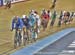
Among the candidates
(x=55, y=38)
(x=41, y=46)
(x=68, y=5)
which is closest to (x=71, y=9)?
(x=68, y=5)

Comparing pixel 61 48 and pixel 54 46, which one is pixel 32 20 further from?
pixel 61 48

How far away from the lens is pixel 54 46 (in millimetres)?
15750

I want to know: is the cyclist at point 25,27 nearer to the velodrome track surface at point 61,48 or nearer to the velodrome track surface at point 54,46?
the velodrome track surface at point 54,46

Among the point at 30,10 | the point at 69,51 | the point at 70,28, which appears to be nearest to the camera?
the point at 69,51

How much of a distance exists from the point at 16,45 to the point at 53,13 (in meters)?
4.74

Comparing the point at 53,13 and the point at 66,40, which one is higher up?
the point at 53,13

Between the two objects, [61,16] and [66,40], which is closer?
[66,40]

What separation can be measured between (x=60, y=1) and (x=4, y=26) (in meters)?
4.59

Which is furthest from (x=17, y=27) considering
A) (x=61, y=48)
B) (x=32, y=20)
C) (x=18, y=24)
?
(x=61, y=48)

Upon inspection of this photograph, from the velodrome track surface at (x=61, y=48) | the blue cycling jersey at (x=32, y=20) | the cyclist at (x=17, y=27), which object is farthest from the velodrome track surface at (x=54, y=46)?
the blue cycling jersey at (x=32, y=20)

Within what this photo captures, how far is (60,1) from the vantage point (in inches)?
750

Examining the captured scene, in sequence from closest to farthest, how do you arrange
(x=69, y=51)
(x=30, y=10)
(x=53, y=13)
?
(x=69, y=51) → (x=30, y=10) → (x=53, y=13)

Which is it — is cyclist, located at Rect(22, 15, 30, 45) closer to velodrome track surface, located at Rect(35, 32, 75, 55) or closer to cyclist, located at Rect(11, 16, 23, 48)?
cyclist, located at Rect(11, 16, 23, 48)

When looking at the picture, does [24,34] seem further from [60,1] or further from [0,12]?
[60,1]
